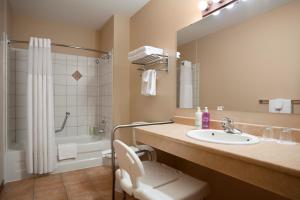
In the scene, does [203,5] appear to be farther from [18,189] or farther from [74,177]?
[18,189]

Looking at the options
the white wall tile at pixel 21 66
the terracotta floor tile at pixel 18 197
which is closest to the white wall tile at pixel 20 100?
the white wall tile at pixel 21 66

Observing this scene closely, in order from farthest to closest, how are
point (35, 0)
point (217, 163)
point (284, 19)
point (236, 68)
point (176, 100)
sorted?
point (35, 0)
point (176, 100)
point (236, 68)
point (284, 19)
point (217, 163)

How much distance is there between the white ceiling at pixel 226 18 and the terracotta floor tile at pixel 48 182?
209cm

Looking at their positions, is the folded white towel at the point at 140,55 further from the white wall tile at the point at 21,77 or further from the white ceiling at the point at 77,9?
the white wall tile at the point at 21,77

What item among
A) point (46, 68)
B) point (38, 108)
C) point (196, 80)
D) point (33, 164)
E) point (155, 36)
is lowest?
point (33, 164)

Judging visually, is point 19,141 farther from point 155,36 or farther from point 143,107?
point 155,36

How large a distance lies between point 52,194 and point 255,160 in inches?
79.1

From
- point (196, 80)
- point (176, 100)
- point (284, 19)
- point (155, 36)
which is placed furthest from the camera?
point (155, 36)

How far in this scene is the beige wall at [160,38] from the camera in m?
1.88

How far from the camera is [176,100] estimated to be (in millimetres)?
1950

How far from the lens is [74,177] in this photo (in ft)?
7.78

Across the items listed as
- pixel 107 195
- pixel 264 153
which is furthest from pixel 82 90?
pixel 264 153

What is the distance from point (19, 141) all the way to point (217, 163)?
9.50 feet

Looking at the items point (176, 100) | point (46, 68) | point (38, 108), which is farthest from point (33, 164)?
point (176, 100)
